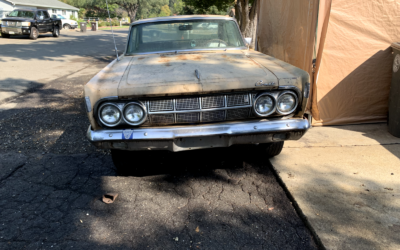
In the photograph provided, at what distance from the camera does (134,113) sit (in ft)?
9.18

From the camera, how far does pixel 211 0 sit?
1452 centimetres

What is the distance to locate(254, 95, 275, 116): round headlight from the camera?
2922 mm

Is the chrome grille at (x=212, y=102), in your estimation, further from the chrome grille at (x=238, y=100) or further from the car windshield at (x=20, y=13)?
the car windshield at (x=20, y=13)

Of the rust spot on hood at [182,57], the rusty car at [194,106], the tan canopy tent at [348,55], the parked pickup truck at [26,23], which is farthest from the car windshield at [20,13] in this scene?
the rusty car at [194,106]

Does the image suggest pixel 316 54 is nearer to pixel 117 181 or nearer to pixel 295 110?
pixel 295 110

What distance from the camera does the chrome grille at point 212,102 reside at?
284cm

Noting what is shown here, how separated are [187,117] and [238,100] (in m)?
0.50

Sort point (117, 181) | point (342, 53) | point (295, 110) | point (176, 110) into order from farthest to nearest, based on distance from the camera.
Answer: point (342, 53), point (117, 181), point (295, 110), point (176, 110)

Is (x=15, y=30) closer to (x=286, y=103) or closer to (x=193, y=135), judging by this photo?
(x=193, y=135)

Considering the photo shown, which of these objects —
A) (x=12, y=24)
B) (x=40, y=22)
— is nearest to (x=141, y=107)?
(x=12, y=24)

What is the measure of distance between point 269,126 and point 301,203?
770 mm

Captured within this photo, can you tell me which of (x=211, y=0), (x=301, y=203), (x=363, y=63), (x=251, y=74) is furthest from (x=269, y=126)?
(x=211, y=0)

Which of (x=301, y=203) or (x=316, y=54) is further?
(x=316, y=54)

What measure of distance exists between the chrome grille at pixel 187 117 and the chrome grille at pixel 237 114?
29cm
